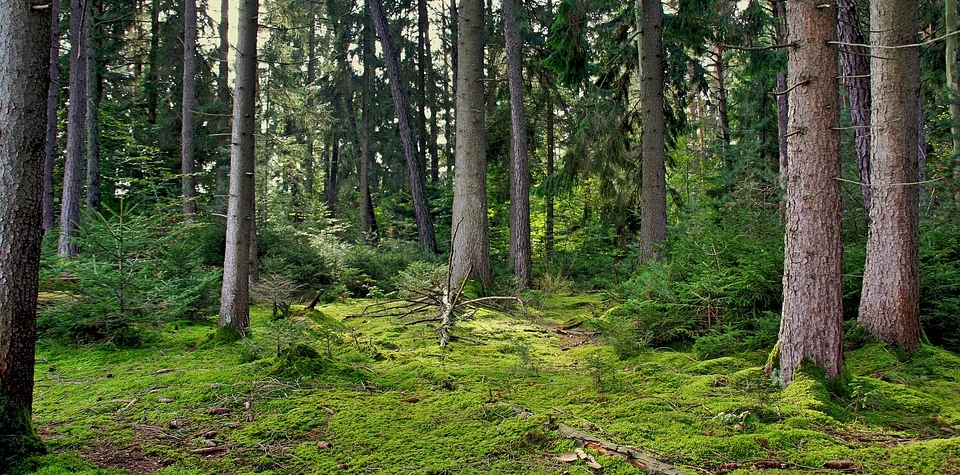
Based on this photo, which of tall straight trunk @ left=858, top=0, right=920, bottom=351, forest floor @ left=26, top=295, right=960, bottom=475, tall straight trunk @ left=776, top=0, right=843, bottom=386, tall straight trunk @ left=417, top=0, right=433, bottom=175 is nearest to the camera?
forest floor @ left=26, top=295, right=960, bottom=475

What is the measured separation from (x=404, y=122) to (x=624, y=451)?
14302mm

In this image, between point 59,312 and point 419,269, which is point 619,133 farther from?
point 59,312

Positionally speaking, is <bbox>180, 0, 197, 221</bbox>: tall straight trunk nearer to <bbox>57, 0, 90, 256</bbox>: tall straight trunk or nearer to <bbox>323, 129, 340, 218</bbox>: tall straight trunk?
<bbox>57, 0, 90, 256</bbox>: tall straight trunk

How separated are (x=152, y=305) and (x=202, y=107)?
14031mm

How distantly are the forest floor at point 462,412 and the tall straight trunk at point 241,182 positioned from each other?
2.09 ft

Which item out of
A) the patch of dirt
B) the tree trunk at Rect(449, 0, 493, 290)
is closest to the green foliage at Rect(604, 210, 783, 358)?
the tree trunk at Rect(449, 0, 493, 290)

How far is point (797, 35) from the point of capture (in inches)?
173

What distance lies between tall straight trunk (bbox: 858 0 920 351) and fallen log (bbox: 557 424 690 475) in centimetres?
365

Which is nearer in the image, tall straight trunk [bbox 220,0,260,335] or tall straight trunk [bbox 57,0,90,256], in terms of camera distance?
tall straight trunk [bbox 220,0,260,335]

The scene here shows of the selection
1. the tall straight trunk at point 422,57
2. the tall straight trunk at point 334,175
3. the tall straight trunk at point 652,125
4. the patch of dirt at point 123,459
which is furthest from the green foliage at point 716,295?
the tall straight trunk at point 334,175

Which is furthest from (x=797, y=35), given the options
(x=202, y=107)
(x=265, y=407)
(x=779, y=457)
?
(x=202, y=107)

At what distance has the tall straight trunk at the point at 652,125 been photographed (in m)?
10.5

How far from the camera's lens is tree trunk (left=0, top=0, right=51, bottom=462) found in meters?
3.04

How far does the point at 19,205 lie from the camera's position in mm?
3119
